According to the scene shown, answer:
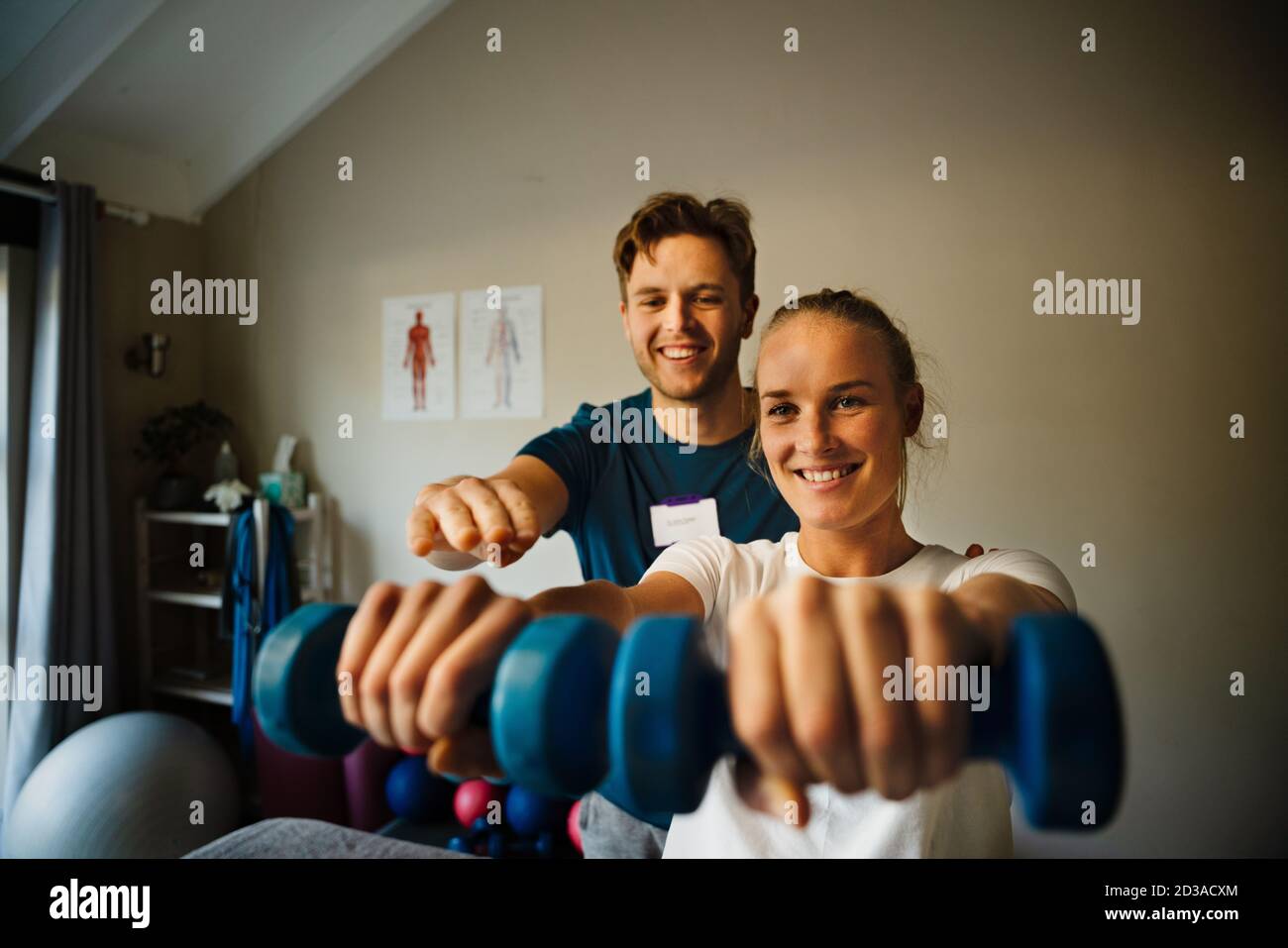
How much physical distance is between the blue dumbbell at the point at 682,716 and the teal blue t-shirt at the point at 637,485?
46cm

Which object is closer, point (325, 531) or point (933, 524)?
point (933, 524)

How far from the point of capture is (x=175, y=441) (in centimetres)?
160

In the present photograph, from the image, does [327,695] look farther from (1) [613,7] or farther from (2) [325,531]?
(2) [325,531]

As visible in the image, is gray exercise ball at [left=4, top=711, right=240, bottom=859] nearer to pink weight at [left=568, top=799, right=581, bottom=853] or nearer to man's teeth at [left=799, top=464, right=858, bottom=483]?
pink weight at [left=568, top=799, right=581, bottom=853]

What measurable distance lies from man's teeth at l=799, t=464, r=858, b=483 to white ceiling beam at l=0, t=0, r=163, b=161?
145cm

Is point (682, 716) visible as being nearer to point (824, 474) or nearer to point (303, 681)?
point (303, 681)

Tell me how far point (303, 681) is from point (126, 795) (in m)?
1.39

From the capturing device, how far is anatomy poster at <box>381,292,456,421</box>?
126 centimetres

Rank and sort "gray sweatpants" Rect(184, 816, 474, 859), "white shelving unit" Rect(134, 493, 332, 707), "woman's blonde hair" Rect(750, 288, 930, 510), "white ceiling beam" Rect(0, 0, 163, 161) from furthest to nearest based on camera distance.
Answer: "white shelving unit" Rect(134, 493, 332, 707), "white ceiling beam" Rect(0, 0, 163, 161), "gray sweatpants" Rect(184, 816, 474, 859), "woman's blonde hair" Rect(750, 288, 930, 510)

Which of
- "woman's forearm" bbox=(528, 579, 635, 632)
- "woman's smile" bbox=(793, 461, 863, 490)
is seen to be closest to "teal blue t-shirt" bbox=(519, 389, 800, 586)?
"woman's smile" bbox=(793, 461, 863, 490)

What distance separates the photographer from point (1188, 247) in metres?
1.00
